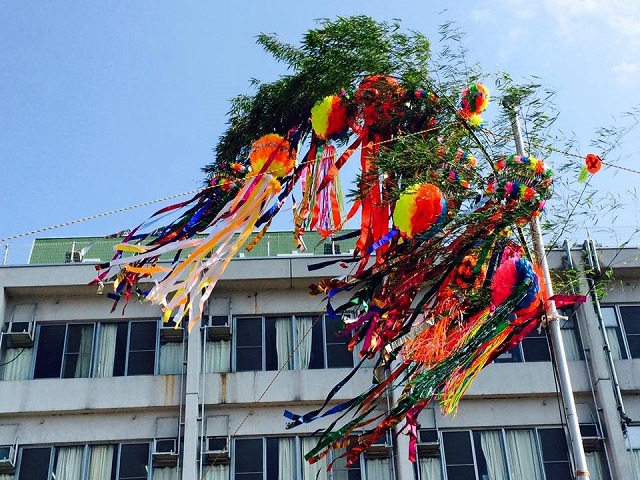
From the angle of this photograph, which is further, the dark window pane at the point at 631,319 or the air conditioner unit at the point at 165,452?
the dark window pane at the point at 631,319

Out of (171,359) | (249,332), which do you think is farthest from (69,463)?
(249,332)

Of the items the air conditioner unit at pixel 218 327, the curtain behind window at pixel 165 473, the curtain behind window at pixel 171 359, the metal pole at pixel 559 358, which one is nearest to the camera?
the metal pole at pixel 559 358

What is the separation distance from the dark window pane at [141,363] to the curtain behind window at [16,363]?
160cm

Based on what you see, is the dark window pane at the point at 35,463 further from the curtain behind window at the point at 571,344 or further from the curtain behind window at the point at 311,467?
the curtain behind window at the point at 571,344

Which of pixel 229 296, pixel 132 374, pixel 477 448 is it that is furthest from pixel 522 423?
pixel 132 374

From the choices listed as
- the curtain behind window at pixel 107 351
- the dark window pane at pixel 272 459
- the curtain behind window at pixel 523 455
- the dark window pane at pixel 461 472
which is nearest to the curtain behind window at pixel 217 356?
the dark window pane at pixel 272 459

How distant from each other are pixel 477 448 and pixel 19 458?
6.88 meters

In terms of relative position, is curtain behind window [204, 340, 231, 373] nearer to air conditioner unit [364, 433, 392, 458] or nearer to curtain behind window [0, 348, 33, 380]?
air conditioner unit [364, 433, 392, 458]

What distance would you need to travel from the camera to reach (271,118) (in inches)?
470

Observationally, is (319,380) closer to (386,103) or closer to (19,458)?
(19,458)

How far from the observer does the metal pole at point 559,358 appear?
321 inches

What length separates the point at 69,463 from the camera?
1509cm

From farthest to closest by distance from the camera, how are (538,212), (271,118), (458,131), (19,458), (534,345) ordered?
(534,345)
(19,458)
(271,118)
(458,131)
(538,212)

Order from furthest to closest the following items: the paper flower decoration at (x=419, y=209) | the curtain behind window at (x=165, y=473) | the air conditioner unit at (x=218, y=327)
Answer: the air conditioner unit at (x=218, y=327), the curtain behind window at (x=165, y=473), the paper flower decoration at (x=419, y=209)
